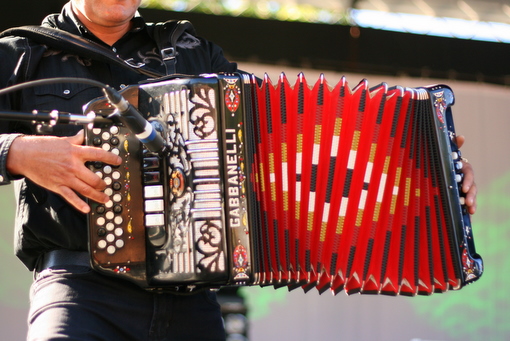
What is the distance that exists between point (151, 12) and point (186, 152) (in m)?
3.16

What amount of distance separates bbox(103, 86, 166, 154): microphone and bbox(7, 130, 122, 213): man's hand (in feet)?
0.36

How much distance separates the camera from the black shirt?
1852 mm

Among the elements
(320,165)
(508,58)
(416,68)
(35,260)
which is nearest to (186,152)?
(320,165)

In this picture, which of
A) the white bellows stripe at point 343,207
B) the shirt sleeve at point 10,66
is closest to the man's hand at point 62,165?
the shirt sleeve at point 10,66

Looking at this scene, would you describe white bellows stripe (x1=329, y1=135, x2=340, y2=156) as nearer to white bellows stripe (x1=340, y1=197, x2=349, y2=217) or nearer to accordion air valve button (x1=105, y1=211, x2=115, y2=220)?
white bellows stripe (x1=340, y1=197, x2=349, y2=217)

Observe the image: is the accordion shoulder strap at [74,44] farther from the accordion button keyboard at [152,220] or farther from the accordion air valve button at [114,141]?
the accordion button keyboard at [152,220]

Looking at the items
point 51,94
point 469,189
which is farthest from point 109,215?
point 469,189

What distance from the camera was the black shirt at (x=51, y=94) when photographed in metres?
1.85

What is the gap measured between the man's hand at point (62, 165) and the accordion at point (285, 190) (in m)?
0.04

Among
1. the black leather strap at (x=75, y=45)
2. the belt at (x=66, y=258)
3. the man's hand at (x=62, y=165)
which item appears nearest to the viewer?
the man's hand at (x=62, y=165)

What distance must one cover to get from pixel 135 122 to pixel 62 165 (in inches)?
9.6

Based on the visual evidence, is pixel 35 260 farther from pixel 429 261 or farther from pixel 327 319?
pixel 327 319

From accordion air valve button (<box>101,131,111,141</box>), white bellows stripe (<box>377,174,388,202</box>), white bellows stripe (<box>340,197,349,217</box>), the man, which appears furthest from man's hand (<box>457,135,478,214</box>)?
accordion air valve button (<box>101,131,111,141</box>)

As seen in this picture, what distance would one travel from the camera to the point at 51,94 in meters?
1.95
